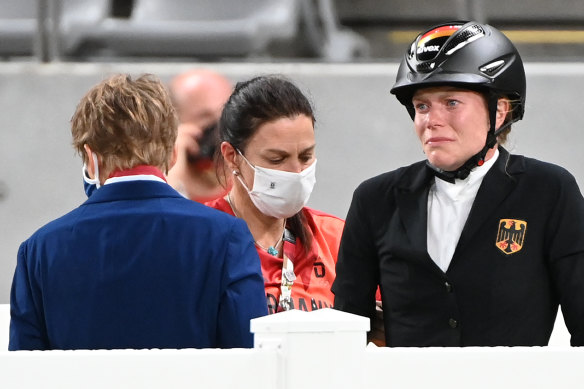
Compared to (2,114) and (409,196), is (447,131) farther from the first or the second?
(2,114)

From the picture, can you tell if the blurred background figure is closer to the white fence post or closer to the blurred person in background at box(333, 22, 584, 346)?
the blurred person in background at box(333, 22, 584, 346)

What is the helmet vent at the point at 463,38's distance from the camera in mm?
2180

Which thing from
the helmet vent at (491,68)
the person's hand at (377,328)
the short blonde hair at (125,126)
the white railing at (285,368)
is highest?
the helmet vent at (491,68)

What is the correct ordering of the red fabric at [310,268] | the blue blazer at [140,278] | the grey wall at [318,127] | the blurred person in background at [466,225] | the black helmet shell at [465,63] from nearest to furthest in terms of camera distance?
the blue blazer at [140,278]
the blurred person in background at [466,225]
the black helmet shell at [465,63]
the red fabric at [310,268]
the grey wall at [318,127]

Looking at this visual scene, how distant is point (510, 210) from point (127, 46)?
2.82 metres

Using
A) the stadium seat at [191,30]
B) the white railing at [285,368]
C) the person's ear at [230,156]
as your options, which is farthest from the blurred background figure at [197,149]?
the white railing at [285,368]

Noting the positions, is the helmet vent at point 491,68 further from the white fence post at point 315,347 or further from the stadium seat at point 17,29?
the stadium seat at point 17,29

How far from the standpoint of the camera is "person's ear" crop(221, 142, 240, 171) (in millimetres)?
2729

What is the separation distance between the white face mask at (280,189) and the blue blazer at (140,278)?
68 cm

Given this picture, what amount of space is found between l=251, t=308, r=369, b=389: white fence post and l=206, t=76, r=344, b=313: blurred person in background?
0.93 metres

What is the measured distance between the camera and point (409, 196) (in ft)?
7.10

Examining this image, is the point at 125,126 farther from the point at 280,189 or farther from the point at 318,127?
the point at 318,127

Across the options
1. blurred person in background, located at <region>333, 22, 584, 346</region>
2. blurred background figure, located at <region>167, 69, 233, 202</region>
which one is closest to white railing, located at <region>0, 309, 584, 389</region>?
blurred person in background, located at <region>333, 22, 584, 346</region>

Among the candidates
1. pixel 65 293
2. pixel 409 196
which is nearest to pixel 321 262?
pixel 409 196
